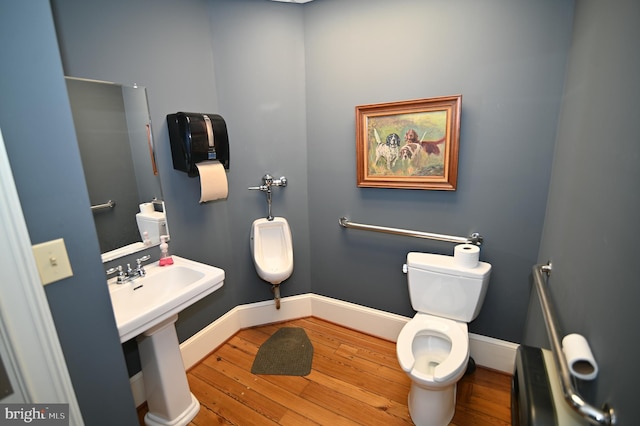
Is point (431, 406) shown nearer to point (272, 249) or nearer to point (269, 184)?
point (272, 249)

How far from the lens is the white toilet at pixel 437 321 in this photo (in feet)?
4.82

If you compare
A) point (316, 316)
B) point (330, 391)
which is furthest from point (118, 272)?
point (316, 316)

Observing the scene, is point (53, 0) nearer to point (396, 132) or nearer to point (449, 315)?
point (396, 132)

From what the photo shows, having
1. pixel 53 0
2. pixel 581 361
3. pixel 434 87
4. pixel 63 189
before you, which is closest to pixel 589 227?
pixel 581 361

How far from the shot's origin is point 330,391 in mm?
1771

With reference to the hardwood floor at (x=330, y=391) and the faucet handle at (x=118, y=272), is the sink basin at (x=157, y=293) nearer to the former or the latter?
the faucet handle at (x=118, y=272)

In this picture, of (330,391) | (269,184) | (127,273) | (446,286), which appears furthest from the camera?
(269,184)

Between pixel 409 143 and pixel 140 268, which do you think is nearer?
pixel 140 268

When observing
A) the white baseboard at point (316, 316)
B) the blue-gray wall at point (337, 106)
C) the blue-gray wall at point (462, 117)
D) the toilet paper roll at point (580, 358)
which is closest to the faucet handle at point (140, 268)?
the blue-gray wall at point (337, 106)

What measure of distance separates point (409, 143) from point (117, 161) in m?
1.68

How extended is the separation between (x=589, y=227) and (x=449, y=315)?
935 millimetres

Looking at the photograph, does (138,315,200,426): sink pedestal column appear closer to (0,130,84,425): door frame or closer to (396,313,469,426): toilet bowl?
(0,130,84,425): door frame

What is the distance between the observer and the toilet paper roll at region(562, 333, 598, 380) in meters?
0.74

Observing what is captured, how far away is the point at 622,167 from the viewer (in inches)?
30.6
